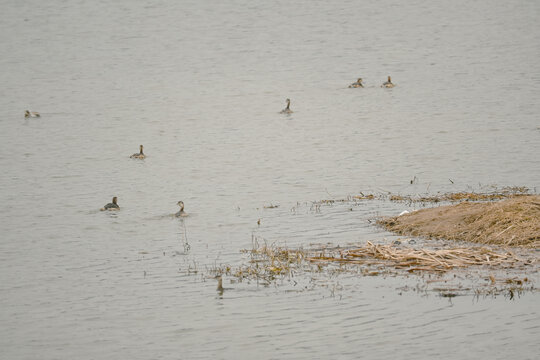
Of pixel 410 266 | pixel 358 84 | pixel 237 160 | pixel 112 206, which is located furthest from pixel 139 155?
pixel 410 266

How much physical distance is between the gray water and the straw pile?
0.61m

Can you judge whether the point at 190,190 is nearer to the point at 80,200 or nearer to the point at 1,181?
the point at 80,200

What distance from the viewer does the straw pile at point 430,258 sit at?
675 inches

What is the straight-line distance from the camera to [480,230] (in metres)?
19.0

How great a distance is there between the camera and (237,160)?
3503 centimetres

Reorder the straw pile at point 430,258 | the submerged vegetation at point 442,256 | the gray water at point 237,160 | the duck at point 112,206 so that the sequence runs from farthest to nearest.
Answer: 1. the duck at point 112,206
2. the straw pile at point 430,258
3. the submerged vegetation at point 442,256
4. the gray water at point 237,160

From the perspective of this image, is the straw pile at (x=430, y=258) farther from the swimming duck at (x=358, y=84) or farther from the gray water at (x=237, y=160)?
the swimming duck at (x=358, y=84)

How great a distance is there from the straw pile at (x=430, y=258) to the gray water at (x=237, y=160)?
609mm

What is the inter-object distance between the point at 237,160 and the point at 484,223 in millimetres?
17032

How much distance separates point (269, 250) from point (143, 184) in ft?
40.2

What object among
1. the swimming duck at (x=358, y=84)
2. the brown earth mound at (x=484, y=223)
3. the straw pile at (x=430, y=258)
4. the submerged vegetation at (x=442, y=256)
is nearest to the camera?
the submerged vegetation at (x=442, y=256)

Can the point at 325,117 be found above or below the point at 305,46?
below

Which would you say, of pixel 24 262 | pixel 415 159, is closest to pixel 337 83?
pixel 415 159

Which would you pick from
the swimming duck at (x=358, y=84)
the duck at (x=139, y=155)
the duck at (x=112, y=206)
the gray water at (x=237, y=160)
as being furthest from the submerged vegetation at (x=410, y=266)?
the swimming duck at (x=358, y=84)
